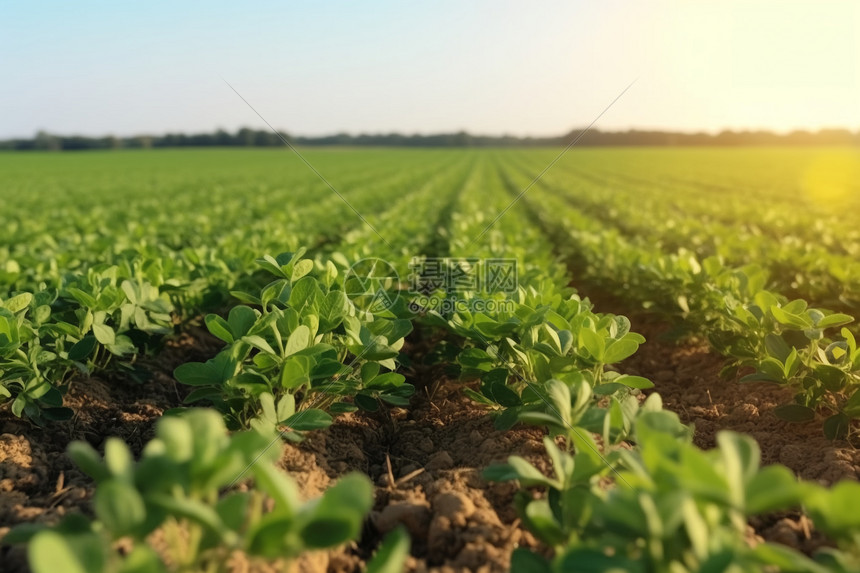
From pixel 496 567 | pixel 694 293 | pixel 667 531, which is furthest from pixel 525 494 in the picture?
pixel 694 293

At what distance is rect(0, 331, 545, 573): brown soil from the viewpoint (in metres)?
1.86

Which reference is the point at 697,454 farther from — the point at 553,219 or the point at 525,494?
the point at 553,219

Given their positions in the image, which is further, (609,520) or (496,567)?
(496,567)

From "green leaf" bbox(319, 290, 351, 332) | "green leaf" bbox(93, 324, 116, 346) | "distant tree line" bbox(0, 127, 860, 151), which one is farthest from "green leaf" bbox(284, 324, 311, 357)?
"distant tree line" bbox(0, 127, 860, 151)

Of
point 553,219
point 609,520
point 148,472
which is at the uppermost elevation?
point 148,472

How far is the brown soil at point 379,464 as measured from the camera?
1.86 metres

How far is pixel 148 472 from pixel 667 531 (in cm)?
103

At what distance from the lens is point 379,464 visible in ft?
8.60

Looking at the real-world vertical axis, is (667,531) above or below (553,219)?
above

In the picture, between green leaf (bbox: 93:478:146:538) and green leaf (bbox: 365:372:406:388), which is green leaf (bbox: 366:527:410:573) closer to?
green leaf (bbox: 93:478:146:538)

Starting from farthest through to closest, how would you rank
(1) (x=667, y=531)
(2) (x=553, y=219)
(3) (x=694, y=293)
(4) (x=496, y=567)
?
1. (2) (x=553, y=219)
2. (3) (x=694, y=293)
3. (4) (x=496, y=567)
4. (1) (x=667, y=531)

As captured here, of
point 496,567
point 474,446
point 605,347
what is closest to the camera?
point 496,567

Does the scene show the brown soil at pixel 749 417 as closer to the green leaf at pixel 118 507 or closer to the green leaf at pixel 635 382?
the green leaf at pixel 635 382

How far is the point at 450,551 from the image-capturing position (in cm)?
185
